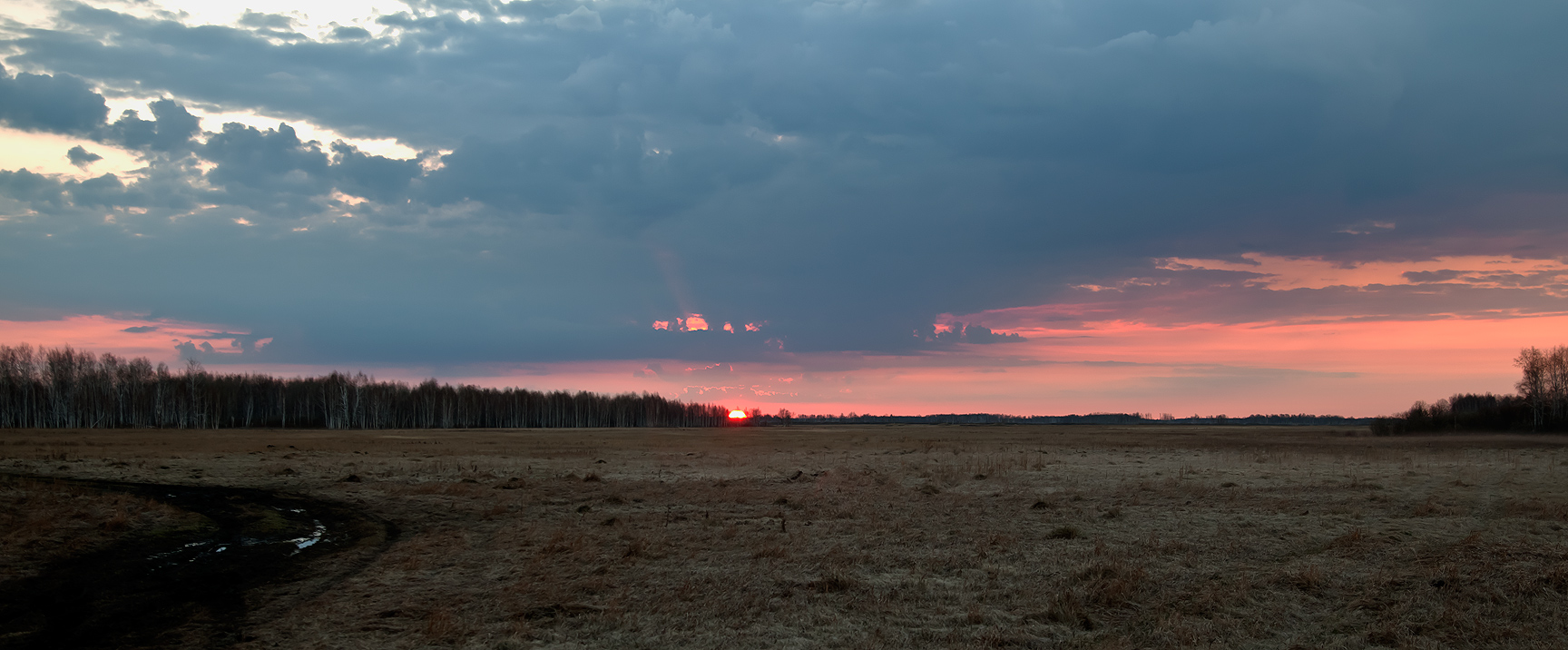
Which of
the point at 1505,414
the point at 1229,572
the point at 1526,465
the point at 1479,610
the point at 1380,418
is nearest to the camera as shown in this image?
the point at 1479,610

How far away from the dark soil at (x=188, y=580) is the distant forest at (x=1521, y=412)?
11953 cm

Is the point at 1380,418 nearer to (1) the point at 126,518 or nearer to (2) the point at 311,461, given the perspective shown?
(2) the point at 311,461

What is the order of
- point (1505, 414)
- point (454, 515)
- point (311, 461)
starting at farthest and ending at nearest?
point (1505, 414)
point (311, 461)
point (454, 515)

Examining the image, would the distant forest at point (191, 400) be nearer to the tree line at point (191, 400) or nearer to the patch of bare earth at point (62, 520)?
the tree line at point (191, 400)

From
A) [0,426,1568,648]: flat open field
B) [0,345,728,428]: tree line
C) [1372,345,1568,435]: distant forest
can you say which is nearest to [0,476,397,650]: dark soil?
[0,426,1568,648]: flat open field

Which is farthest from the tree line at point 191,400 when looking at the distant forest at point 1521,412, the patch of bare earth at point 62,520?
the distant forest at point 1521,412

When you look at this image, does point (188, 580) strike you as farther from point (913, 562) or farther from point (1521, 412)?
point (1521, 412)

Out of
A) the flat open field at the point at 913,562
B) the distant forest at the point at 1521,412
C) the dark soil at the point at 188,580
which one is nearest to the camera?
the dark soil at the point at 188,580

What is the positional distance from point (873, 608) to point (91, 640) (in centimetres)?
1095

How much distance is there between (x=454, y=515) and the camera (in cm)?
2348

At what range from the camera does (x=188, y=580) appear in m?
14.5

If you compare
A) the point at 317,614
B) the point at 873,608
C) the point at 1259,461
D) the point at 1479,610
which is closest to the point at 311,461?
the point at 317,614

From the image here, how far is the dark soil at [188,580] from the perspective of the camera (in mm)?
11133

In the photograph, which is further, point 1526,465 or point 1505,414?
point 1505,414
